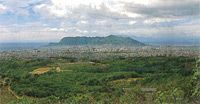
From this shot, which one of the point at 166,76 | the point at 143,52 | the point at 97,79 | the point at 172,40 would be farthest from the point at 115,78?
the point at 143,52

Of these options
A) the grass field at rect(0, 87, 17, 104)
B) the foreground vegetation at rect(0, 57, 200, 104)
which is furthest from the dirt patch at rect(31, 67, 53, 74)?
the grass field at rect(0, 87, 17, 104)

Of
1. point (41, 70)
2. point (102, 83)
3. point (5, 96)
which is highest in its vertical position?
point (41, 70)

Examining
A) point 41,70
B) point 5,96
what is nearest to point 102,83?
point 41,70

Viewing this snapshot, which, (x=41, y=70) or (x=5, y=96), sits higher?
(x=41, y=70)

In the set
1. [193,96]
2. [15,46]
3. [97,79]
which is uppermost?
[15,46]

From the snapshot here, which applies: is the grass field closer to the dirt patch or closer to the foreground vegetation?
the foreground vegetation

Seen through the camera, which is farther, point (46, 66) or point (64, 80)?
point (46, 66)

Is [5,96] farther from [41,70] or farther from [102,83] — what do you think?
[41,70]

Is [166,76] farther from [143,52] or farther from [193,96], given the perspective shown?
[143,52]
